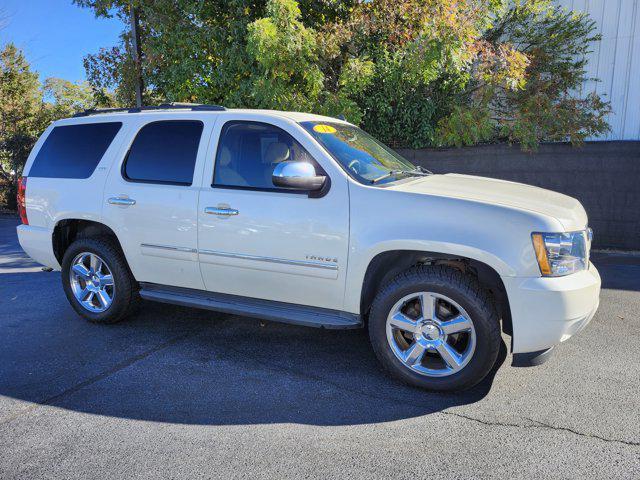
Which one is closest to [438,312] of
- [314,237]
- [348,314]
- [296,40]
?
→ [348,314]

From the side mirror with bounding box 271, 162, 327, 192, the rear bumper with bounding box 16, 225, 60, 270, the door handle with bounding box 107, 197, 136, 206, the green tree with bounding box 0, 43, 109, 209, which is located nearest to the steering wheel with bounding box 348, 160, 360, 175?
the side mirror with bounding box 271, 162, 327, 192

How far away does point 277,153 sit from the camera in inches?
161

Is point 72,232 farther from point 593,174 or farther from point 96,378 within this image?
point 593,174

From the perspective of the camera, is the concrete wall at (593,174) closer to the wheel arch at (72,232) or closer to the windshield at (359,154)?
the windshield at (359,154)

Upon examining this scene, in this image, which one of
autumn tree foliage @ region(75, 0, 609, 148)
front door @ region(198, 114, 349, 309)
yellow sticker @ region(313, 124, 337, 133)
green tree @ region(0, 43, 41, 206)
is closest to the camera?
front door @ region(198, 114, 349, 309)

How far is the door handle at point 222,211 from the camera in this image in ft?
13.2

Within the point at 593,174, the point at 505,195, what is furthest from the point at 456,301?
the point at 593,174

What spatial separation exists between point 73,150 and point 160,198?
138 cm

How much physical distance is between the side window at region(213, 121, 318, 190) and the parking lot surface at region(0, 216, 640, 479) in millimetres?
1458

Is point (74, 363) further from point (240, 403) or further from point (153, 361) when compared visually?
point (240, 403)

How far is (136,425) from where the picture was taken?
3162 mm

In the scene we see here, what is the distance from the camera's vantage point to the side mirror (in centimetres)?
359

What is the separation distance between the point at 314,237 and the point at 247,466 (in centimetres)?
163

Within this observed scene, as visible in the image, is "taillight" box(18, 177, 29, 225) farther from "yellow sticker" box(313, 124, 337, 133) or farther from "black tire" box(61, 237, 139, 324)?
"yellow sticker" box(313, 124, 337, 133)
